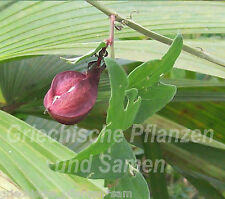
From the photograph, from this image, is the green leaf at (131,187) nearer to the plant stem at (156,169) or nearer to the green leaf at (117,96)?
the green leaf at (117,96)

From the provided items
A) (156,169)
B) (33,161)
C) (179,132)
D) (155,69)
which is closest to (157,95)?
(155,69)

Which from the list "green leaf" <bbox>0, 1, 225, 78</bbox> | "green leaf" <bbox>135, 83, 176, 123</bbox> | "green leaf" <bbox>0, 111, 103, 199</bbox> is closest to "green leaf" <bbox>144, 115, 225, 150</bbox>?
"green leaf" <bbox>0, 1, 225, 78</bbox>

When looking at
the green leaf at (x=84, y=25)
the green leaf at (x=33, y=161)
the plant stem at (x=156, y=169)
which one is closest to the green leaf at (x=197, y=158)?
the plant stem at (x=156, y=169)

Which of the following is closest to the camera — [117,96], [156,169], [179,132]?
[117,96]

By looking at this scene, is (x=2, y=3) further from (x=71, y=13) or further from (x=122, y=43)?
(x=122, y=43)

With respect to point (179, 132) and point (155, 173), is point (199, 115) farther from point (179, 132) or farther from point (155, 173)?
point (155, 173)

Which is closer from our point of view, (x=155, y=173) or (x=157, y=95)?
(x=157, y=95)
